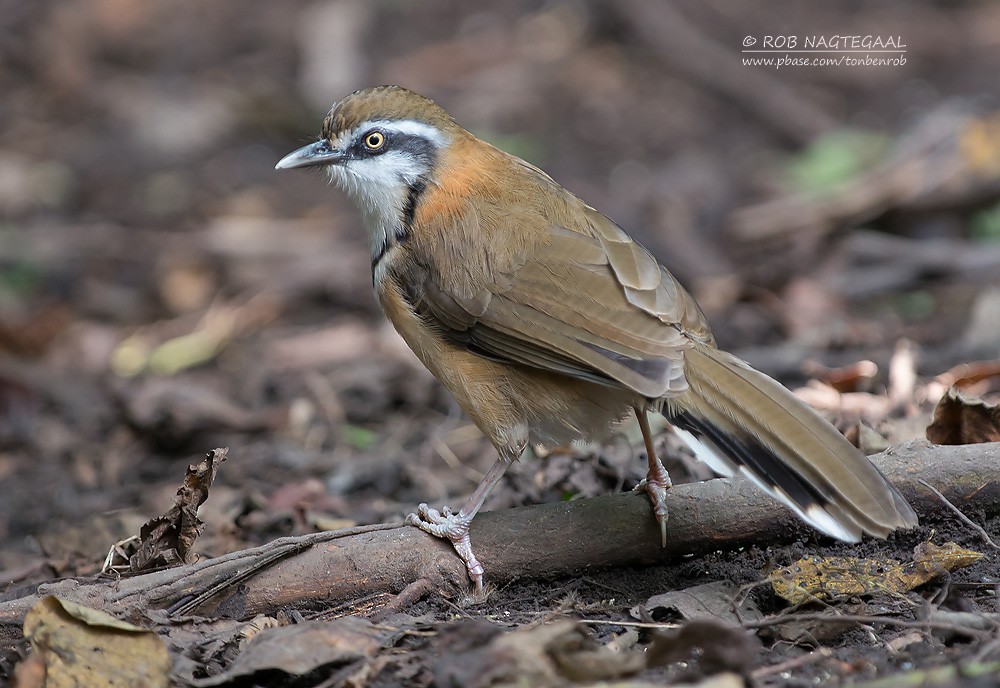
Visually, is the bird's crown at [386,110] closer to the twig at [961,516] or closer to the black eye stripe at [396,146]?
the black eye stripe at [396,146]

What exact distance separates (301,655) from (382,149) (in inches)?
95.4

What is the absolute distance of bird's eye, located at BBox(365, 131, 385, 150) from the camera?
4.92 m

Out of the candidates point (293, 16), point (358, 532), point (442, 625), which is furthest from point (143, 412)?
point (293, 16)

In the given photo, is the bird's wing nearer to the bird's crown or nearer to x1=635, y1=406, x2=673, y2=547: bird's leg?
x1=635, y1=406, x2=673, y2=547: bird's leg

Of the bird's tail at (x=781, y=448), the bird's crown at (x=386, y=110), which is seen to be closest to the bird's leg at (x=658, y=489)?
the bird's tail at (x=781, y=448)

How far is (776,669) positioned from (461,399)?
1.79m

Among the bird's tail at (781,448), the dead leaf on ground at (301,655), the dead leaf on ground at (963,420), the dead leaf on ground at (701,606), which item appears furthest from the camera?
the dead leaf on ground at (963,420)

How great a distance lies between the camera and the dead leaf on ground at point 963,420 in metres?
4.20

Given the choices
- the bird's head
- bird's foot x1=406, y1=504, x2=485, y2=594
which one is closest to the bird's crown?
the bird's head

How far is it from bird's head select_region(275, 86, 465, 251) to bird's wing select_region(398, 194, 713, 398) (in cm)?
39

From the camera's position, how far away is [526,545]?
3.95 meters

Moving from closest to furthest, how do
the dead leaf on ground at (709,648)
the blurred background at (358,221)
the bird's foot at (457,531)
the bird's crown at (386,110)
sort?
the dead leaf on ground at (709,648) → the bird's foot at (457,531) → the bird's crown at (386,110) → the blurred background at (358,221)

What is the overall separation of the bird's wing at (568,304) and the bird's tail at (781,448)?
116 millimetres

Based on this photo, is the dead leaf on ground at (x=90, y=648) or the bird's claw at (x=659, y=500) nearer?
the dead leaf on ground at (x=90, y=648)
